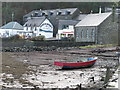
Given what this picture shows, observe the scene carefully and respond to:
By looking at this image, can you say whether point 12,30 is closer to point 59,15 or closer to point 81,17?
point 59,15

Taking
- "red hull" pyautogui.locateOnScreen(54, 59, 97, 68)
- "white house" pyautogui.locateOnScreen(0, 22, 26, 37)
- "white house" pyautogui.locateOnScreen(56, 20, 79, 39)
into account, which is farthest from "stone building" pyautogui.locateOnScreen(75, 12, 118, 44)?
"red hull" pyautogui.locateOnScreen(54, 59, 97, 68)

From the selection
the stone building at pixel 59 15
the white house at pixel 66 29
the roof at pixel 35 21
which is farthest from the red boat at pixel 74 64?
the stone building at pixel 59 15

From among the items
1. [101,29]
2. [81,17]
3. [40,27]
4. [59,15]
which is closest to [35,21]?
[40,27]

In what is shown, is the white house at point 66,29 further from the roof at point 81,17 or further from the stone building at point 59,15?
the stone building at point 59,15

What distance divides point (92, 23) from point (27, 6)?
151 ft

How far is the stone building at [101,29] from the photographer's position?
180 feet

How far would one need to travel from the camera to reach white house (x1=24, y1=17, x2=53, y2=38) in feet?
238

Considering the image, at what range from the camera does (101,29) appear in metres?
55.2

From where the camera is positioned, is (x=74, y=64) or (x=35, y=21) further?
(x=35, y=21)

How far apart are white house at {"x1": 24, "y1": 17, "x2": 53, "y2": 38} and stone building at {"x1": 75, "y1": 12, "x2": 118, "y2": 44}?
17.2 meters

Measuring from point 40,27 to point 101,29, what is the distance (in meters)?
22.5

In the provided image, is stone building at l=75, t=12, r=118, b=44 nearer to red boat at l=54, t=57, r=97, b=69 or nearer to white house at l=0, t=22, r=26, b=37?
white house at l=0, t=22, r=26, b=37

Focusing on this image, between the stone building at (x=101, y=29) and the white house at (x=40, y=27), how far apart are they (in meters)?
17.2

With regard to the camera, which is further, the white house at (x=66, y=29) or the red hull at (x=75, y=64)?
the white house at (x=66, y=29)
